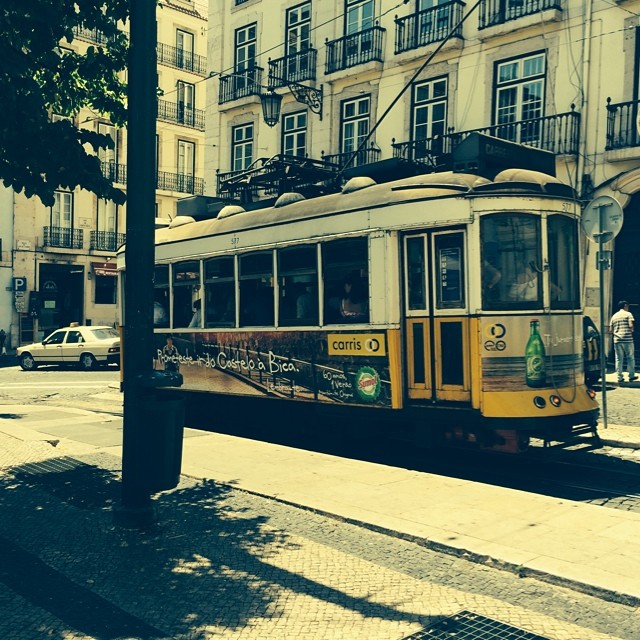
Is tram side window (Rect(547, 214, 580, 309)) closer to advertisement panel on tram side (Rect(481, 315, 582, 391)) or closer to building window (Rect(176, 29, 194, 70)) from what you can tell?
advertisement panel on tram side (Rect(481, 315, 582, 391))

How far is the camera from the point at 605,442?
9711 millimetres

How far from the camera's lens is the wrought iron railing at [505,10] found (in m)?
18.9

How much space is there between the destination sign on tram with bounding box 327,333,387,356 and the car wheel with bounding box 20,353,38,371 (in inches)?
761

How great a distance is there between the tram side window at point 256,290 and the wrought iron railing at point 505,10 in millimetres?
12320

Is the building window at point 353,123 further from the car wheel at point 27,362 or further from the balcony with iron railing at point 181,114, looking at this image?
the balcony with iron railing at point 181,114

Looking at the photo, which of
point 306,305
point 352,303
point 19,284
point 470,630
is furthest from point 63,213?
point 470,630

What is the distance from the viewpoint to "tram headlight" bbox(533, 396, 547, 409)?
7871 mm

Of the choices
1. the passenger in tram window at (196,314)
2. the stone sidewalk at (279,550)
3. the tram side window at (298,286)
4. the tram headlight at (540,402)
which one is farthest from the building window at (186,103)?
the tram headlight at (540,402)

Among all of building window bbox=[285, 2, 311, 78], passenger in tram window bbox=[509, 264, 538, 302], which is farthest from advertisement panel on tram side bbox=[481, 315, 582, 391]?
building window bbox=[285, 2, 311, 78]

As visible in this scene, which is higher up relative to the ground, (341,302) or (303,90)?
(303,90)

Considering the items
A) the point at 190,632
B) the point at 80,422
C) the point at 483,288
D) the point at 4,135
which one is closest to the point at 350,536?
the point at 190,632

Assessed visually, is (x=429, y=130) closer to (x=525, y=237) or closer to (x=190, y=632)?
(x=525, y=237)

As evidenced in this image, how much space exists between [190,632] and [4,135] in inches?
184

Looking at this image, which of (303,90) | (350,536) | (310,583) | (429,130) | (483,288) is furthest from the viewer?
(303,90)
